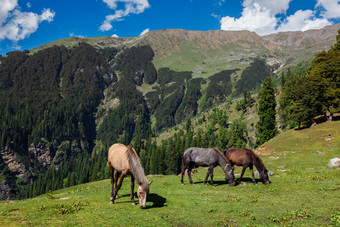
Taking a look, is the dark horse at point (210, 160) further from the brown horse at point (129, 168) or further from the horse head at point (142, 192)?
the horse head at point (142, 192)

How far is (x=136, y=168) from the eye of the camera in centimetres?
1605

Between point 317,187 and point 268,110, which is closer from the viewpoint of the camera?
point 317,187

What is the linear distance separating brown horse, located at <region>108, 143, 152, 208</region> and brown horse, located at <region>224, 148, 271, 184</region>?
42.4ft

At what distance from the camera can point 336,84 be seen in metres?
58.1

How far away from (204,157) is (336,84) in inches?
2240

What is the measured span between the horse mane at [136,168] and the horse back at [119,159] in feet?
1.47

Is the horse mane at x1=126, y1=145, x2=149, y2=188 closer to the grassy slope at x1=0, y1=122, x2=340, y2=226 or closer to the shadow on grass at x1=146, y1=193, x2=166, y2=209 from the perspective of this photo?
the grassy slope at x1=0, y1=122, x2=340, y2=226

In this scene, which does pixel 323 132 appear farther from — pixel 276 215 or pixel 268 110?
pixel 276 215

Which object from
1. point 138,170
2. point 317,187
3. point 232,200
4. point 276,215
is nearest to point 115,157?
point 138,170

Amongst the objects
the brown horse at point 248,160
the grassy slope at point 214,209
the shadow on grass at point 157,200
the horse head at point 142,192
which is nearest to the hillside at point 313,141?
the grassy slope at point 214,209

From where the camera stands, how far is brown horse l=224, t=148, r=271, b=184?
23.2 m

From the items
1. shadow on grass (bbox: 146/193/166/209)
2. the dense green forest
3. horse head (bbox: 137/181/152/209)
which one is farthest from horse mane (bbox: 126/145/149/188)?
the dense green forest

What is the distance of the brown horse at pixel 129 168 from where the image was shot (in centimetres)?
1525

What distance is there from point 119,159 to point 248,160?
1494cm
